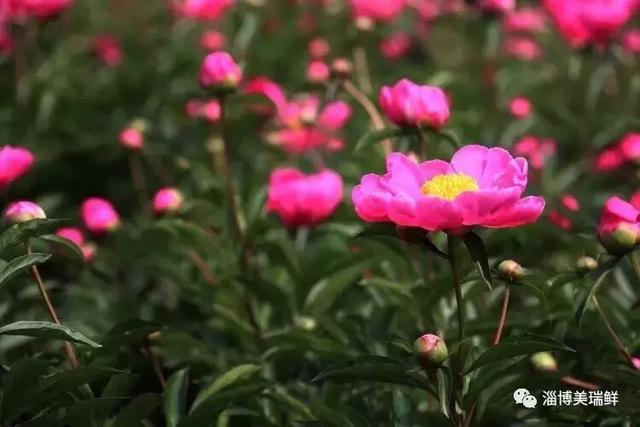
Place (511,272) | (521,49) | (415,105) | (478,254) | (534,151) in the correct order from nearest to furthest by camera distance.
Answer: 1. (478,254)
2. (511,272)
3. (415,105)
4. (534,151)
5. (521,49)

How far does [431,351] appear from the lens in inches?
42.4

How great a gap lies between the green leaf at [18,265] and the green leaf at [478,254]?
51cm

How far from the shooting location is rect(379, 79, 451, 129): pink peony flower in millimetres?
1429

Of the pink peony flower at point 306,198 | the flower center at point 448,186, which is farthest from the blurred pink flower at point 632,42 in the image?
the flower center at point 448,186

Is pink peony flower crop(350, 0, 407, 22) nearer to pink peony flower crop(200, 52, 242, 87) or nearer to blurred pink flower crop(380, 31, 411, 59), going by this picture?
blurred pink flower crop(380, 31, 411, 59)

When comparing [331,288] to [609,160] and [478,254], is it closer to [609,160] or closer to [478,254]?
[478,254]

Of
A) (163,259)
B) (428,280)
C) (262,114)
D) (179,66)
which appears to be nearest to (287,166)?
(262,114)

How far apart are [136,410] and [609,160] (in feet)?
4.64

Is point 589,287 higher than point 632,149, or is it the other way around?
point 589,287

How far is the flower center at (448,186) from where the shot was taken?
112 cm

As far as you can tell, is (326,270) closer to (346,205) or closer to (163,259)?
(346,205)

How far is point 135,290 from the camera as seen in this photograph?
2035 millimetres

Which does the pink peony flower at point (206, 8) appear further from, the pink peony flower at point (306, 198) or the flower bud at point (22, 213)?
the flower bud at point (22, 213)

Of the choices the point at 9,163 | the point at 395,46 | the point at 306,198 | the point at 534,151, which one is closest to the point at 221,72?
the point at 306,198
